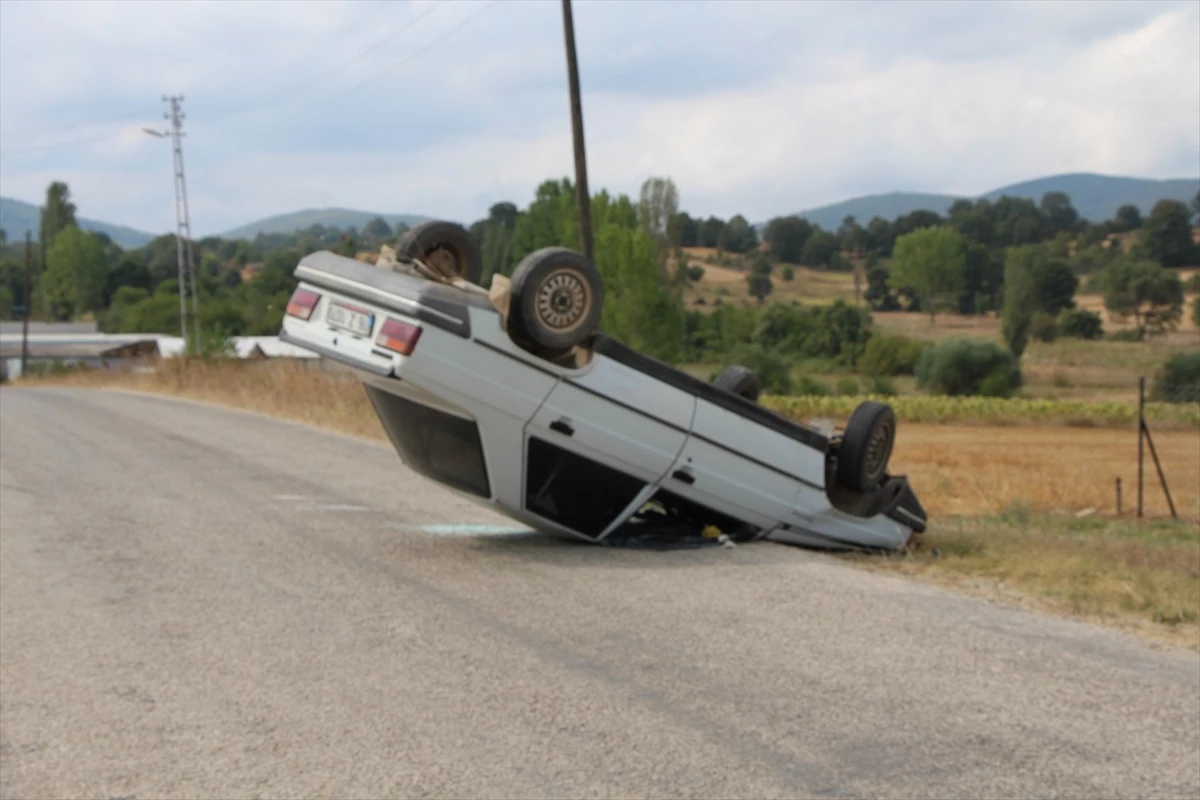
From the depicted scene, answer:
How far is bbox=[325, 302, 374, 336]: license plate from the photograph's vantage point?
9258mm

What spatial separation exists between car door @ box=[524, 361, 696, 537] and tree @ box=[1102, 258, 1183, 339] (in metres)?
70.2

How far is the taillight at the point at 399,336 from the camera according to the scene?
9039mm

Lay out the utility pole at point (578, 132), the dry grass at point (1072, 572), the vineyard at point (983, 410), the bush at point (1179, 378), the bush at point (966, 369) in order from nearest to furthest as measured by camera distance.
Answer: the dry grass at point (1072, 572) → the utility pole at point (578, 132) → the bush at point (1179, 378) → the vineyard at point (983, 410) → the bush at point (966, 369)

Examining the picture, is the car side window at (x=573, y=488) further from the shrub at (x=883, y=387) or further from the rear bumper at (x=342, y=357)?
the shrub at (x=883, y=387)

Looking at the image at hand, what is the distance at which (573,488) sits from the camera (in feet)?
32.9

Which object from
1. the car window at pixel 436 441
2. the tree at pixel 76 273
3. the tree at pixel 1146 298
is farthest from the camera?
the tree at pixel 76 273

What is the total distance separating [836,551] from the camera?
11.2 meters

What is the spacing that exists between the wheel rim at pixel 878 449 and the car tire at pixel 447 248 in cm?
335

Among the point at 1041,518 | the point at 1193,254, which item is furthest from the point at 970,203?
the point at 1041,518

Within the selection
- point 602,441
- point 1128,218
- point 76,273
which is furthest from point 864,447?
point 1128,218

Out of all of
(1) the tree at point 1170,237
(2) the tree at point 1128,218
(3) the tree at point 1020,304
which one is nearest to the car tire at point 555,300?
(3) the tree at point 1020,304

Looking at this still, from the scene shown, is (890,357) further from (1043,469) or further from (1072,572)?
(1072,572)

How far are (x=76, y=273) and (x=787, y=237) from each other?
84.5m

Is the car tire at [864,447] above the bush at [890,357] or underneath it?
above
